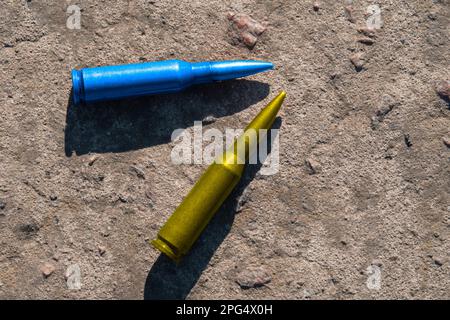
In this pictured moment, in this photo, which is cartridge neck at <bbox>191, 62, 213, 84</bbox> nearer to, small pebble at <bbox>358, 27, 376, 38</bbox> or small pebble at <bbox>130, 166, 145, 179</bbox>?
small pebble at <bbox>130, 166, 145, 179</bbox>

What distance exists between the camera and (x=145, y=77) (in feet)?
5.75

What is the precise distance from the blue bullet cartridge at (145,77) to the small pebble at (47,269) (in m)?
0.56

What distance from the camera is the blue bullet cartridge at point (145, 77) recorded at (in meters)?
1.75

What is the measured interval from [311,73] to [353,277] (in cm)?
71

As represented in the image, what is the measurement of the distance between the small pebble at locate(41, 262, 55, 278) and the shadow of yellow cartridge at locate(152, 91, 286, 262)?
15.0 inches

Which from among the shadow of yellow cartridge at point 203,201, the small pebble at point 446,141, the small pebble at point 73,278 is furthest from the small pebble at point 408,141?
the small pebble at point 73,278

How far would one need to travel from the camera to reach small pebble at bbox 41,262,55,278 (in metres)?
1.84

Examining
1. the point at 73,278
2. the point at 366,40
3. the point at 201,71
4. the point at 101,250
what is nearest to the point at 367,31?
the point at 366,40

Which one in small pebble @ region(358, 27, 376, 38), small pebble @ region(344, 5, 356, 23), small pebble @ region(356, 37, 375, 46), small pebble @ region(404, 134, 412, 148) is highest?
small pebble @ region(344, 5, 356, 23)

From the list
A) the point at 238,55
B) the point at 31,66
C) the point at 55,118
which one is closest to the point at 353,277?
the point at 238,55

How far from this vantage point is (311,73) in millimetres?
1908

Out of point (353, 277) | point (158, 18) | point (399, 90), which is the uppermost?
point (158, 18)

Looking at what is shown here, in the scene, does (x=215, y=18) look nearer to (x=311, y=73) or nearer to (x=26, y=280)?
(x=311, y=73)

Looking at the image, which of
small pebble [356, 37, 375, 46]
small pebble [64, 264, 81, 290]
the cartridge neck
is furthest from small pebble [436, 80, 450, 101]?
small pebble [64, 264, 81, 290]
